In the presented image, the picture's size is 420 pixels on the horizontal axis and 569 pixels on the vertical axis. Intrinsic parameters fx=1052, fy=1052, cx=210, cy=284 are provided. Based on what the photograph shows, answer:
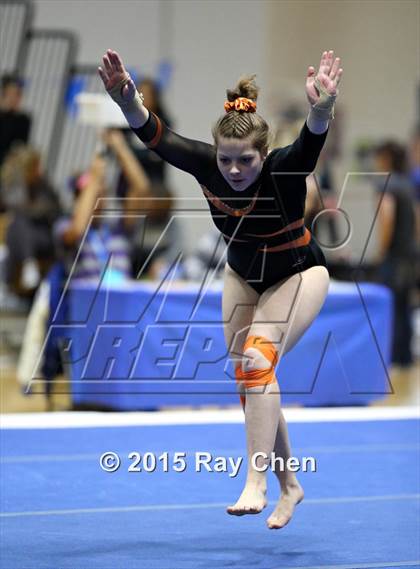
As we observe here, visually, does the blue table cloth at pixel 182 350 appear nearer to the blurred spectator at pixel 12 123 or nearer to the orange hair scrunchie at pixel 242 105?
the orange hair scrunchie at pixel 242 105

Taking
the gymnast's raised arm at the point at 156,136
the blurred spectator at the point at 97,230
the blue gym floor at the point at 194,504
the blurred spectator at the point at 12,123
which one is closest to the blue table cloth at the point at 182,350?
the blurred spectator at the point at 97,230

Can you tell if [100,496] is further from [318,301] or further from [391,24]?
[391,24]

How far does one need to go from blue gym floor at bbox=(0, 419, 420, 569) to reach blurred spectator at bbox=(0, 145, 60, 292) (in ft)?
9.34

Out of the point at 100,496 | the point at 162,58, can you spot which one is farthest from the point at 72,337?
the point at 162,58

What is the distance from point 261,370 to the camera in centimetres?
297

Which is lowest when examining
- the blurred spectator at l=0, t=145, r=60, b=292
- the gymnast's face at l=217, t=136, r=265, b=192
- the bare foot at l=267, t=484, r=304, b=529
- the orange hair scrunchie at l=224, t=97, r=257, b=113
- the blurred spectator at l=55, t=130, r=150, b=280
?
the blurred spectator at l=0, t=145, r=60, b=292

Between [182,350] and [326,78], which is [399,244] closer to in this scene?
[182,350]

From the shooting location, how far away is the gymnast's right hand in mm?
2986

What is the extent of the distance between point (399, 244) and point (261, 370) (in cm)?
466

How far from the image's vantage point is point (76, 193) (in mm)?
6328

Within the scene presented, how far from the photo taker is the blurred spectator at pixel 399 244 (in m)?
7.34

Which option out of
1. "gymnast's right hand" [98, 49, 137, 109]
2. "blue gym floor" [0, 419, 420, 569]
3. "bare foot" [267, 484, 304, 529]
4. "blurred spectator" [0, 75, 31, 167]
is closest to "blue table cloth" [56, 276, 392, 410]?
"blue gym floor" [0, 419, 420, 569]

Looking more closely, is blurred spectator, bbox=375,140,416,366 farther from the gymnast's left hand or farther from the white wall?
the gymnast's left hand

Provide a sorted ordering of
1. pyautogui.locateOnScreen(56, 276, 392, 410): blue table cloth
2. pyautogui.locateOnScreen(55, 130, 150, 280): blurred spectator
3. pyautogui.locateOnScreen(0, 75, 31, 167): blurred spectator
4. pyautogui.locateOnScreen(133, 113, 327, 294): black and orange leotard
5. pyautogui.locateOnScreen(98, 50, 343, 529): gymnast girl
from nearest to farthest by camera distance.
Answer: pyautogui.locateOnScreen(98, 50, 343, 529): gymnast girl, pyautogui.locateOnScreen(133, 113, 327, 294): black and orange leotard, pyautogui.locateOnScreen(56, 276, 392, 410): blue table cloth, pyautogui.locateOnScreen(55, 130, 150, 280): blurred spectator, pyautogui.locateOnScreen(0, 75, 31, 167): blurred spectator
